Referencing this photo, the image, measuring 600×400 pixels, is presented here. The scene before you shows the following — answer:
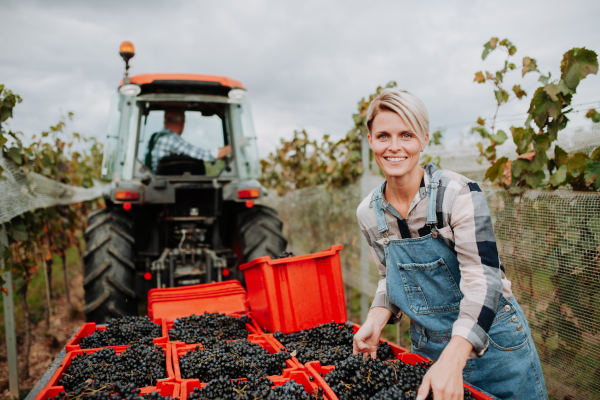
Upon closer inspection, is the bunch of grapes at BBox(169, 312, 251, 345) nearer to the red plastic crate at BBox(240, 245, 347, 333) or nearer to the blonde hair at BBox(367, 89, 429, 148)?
the red plastic crate at BBox(240, 245, 347, 333)

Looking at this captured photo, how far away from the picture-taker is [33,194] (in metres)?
3.48

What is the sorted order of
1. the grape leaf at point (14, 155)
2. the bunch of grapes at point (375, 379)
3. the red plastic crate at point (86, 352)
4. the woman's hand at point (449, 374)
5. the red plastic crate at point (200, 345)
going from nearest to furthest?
the woman's hand at point (449, 374)
the bunch of grapes at point (375, 379)
the red plastic crate at point (86, 352)
the red plastic crate at point (200, 345)
the grape leaf at point (14, 155)

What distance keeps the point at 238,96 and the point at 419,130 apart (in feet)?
8.10

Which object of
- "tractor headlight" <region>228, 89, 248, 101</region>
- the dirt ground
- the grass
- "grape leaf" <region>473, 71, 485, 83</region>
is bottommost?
the dirt ground

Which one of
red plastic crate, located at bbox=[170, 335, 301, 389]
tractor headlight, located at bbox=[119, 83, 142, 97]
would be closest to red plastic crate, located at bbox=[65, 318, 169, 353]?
red plastic crate, located at bbox=[170, 335, 301, 389]

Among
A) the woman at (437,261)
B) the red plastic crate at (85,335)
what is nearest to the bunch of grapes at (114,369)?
the red plastic crate at (85,335)

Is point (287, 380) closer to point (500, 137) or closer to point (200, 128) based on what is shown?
point (500, 137)

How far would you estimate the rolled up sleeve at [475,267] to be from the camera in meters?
1.21

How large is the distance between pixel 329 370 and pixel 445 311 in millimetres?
496

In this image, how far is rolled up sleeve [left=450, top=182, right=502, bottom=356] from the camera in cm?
121

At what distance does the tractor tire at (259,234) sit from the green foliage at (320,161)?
1.06 metres

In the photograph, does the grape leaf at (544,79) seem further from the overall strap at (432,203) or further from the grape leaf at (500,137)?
the overall strap at (432,203)

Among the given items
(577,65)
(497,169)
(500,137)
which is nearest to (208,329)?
(497,169)

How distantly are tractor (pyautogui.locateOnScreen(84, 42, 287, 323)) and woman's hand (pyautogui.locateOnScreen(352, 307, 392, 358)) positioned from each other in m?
1.80
